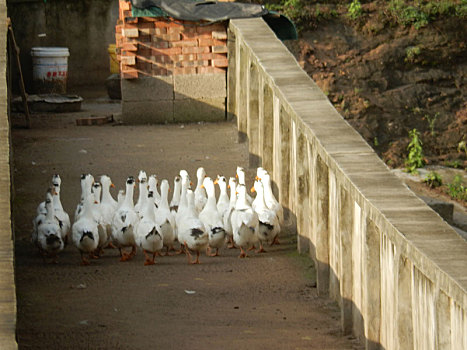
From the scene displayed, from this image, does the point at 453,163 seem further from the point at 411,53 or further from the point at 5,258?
the point at 5,258

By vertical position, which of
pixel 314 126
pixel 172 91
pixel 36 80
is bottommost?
pixel 36 80

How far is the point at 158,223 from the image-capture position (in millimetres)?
8000

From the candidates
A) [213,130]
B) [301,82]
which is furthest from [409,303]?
[213,130]

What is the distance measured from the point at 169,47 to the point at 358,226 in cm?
653

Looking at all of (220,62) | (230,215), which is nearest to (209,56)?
(220,62)

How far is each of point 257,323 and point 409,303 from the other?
1527mm

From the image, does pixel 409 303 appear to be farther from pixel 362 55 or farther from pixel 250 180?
pixel 362 55

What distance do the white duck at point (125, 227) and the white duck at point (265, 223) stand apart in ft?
3.51

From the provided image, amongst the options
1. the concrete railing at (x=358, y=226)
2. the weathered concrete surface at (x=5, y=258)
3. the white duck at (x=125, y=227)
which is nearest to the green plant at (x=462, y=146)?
the concrete railing at (x=358, y=226)

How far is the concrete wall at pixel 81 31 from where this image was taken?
2020 cm

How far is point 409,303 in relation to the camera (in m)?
5.07

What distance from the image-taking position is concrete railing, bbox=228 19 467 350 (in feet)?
15.3

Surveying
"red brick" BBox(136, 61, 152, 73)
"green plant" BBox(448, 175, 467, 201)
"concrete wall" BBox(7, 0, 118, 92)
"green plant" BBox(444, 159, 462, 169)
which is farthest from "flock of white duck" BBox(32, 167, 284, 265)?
"concrete wall" BBox(7, 0, 118, 92)

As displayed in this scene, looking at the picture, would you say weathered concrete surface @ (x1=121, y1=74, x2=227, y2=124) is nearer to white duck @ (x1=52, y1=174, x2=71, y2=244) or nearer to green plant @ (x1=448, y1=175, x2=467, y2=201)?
green plant @ (x1=448, y1=175, x2=467, y2=201)
